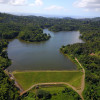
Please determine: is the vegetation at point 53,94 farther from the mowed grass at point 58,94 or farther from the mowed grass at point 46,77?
the mowed grass at point 46,77

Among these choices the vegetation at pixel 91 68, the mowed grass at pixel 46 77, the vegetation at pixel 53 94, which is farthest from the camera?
the mowed grass at pixel 46 77

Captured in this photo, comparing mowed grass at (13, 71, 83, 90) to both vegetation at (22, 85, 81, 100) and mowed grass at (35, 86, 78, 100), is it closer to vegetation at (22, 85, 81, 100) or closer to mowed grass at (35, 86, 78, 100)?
mowed grass at (35, 86, 78, 100)

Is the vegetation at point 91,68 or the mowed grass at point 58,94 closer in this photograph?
the mowed grass at point 58,94

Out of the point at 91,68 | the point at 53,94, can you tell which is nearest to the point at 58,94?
the point at 53,94

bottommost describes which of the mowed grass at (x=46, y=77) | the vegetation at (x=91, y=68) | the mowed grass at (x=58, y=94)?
the mowed grass at (x=58, y=94)

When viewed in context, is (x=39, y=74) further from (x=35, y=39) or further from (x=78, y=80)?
(x=35, y=39)

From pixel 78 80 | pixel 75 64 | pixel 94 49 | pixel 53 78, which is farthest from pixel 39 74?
pixel 94 49

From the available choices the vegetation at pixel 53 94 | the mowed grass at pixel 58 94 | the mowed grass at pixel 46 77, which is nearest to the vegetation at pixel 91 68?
the mowed grass at pixel 46 77

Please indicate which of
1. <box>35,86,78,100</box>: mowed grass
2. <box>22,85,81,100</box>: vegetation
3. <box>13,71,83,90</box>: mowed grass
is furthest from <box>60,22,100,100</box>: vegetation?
<box>35,86,78,100</box>: mowed grass
